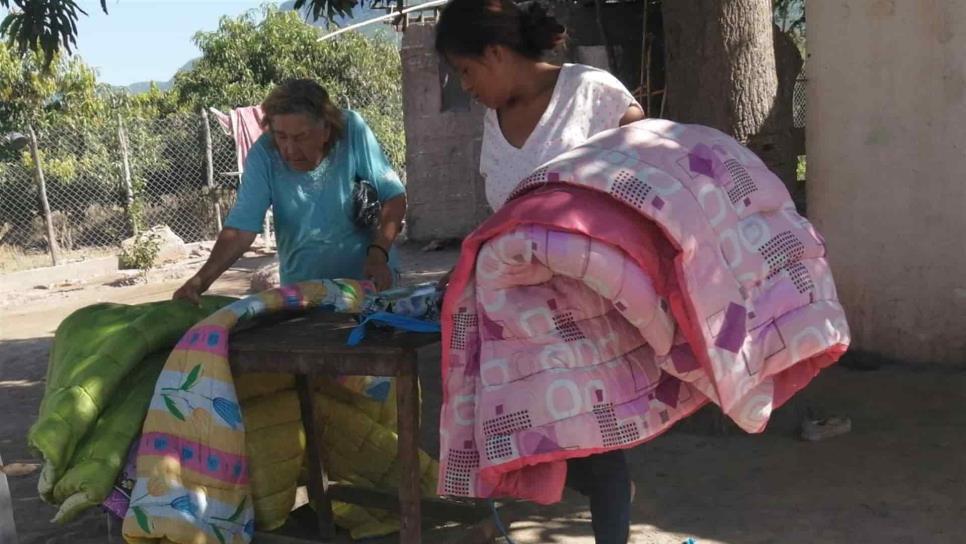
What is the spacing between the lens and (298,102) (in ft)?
11.3

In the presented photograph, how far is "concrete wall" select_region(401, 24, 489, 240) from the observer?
11680mm

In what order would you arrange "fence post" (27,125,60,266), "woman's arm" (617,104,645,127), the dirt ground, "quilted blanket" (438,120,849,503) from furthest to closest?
"fence post" (27,125,60,266) → the dirt ground → "woman's arm" (617,104,645,127) → "quilted blanket" (438,120,849,503)

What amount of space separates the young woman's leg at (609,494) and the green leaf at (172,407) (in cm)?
111

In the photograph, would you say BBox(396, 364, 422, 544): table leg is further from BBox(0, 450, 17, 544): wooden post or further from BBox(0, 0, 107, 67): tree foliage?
BBox(0, 0, 107, 67): tree foliage

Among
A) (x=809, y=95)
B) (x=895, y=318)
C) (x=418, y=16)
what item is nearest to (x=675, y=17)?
(x=809, y=95)

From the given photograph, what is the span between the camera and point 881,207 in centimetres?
559

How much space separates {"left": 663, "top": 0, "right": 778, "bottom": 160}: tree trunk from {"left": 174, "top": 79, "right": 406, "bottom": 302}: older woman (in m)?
1.79

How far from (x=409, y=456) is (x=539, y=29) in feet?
3.79

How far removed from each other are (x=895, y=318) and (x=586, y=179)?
385 centimetres

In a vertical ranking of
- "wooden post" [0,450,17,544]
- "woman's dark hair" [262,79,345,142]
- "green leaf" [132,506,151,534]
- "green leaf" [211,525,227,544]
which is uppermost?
"woman's dark hair" [262,79,345,142]

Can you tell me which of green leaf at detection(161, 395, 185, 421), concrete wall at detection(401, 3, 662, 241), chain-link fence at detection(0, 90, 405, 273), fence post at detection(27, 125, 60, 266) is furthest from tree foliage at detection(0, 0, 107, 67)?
chain-link fence at detection(0, 90, 405, 273)

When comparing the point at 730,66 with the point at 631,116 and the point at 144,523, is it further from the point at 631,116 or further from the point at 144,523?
the point at 144,523

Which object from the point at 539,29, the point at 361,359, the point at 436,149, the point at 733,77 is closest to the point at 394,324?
the point at 361,359

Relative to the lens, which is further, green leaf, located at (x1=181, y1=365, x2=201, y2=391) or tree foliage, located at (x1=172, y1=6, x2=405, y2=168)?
tree foliage, located at (x1=172, y1=6, x2=405, y2=168)
